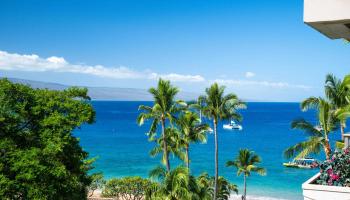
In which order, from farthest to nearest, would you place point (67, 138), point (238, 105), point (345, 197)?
point (238, 105) → point (67, 138) → point (345, 197)

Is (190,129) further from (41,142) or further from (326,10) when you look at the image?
(326,10)

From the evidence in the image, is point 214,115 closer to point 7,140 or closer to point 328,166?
point 7,140

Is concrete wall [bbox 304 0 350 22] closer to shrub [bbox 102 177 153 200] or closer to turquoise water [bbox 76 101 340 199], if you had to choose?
shrub [bbox 102 177 153 200]

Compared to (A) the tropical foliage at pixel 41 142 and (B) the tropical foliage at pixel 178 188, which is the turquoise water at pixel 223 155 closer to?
(B) the tropical foliage at pixel 178 188

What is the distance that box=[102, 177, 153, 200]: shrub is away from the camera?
32.7m

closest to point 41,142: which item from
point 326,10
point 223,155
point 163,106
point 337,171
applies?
point 337,171

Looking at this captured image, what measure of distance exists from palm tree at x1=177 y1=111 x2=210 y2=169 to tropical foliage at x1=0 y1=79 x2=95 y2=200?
1445 cm

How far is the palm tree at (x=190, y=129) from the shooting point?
102 ft

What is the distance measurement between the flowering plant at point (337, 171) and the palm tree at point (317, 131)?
420 inches

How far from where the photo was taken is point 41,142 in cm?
1531

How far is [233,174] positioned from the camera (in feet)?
192

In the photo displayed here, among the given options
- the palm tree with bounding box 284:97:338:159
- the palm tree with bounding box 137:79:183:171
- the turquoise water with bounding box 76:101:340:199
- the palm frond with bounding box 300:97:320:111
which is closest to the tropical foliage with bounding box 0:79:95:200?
the palm tree with bounding box 284:97:338:159

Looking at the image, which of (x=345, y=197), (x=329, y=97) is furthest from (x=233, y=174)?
(x=345, y=197)

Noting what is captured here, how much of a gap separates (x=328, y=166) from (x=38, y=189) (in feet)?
31.3
